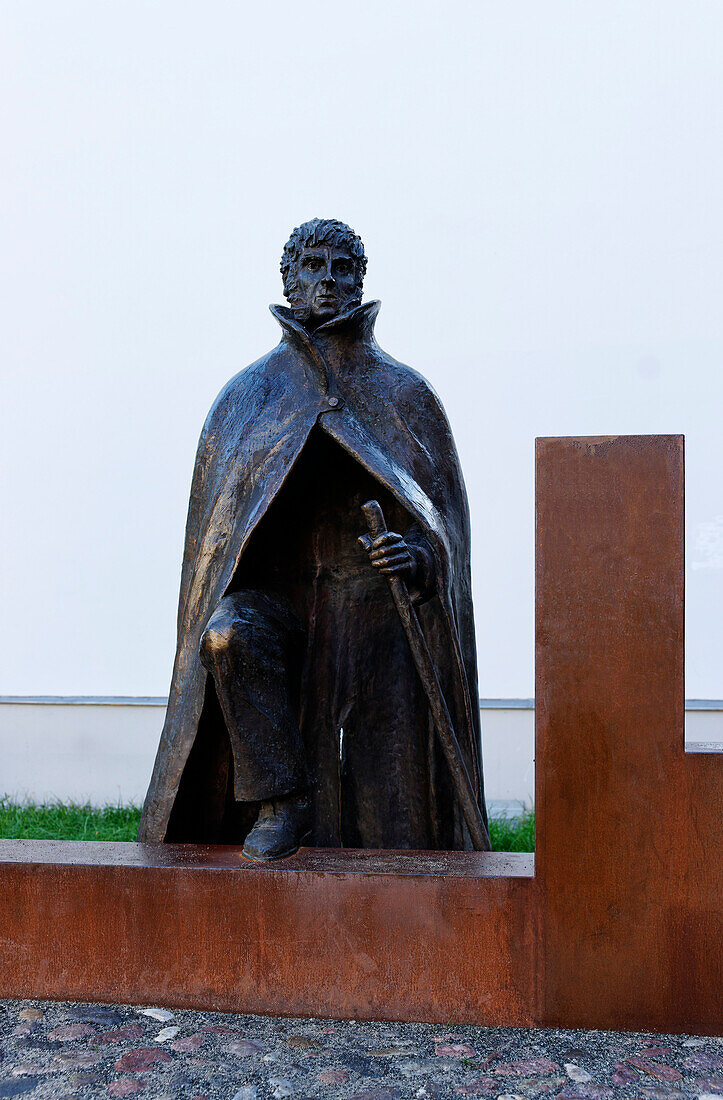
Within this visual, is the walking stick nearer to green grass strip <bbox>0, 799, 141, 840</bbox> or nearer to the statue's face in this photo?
the statue's face

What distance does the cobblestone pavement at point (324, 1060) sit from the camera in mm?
1990

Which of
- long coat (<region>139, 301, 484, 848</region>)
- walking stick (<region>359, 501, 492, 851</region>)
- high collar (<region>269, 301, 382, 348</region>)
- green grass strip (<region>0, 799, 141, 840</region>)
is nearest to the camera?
walking stick (<region>359, 501, 492, 851</region>)

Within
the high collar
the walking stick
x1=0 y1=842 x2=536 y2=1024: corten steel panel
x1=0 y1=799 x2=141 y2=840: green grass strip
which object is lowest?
x1=0 y1=799 x2=141 y2=840: green grass strip

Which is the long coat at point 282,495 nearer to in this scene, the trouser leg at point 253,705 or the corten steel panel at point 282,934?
the trouser leg at point 253,705

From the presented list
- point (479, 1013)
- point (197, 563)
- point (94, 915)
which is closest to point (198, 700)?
point (197, 563)

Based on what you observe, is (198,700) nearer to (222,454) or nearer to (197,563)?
(197,563)

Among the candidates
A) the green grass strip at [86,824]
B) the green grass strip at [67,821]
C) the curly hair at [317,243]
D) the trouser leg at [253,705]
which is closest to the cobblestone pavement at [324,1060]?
the trouser leg at [253,705]

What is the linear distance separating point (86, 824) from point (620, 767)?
383 centimetres

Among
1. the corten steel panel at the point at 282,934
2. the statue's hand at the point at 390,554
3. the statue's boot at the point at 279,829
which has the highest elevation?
the statue's hand at the point at 390,554

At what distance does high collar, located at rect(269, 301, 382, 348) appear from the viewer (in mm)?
2949

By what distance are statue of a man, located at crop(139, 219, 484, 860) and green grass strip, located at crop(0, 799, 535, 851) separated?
1.96 metres

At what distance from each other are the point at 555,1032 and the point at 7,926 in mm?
1199

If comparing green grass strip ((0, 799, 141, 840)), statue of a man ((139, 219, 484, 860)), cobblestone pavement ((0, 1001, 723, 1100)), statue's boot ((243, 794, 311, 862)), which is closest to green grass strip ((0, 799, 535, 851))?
green grass strip ((0, 799, 141, 840))

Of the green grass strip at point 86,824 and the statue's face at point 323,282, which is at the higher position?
the statue's face at point 323,282
